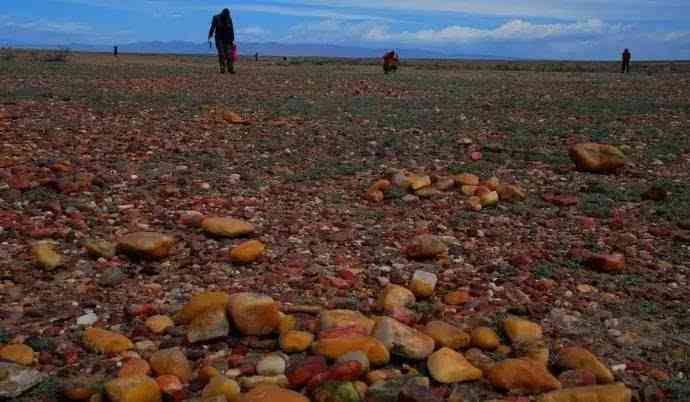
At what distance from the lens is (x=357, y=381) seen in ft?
10.6

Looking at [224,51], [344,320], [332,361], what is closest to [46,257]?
[344,320]

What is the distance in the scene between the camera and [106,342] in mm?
3529

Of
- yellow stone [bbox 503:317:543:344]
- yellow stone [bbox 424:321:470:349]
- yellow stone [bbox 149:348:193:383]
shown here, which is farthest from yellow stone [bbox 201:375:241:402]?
yellow stone [bbox 503:317:543:344]

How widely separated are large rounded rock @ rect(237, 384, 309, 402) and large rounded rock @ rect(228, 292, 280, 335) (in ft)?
2.38

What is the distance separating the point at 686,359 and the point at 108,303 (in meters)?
3.43

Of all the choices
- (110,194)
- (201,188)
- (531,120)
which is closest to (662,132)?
(531,120)

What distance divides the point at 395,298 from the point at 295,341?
0.84 meters

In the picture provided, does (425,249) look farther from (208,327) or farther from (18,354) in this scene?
(18,354)

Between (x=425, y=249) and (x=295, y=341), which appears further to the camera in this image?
(x=425, y=249)

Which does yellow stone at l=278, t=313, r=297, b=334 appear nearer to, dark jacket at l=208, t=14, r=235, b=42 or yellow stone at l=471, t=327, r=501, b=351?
yellow stone at l=471, t=327, r=501, b=351

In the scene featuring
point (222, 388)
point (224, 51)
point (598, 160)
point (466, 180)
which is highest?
point (224, 51)

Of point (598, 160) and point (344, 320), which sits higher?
point (598, 160)

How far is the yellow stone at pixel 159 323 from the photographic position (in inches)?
149

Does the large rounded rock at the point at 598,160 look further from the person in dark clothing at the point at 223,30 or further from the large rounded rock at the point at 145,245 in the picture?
the person in dark clothing at the point at 223,30
